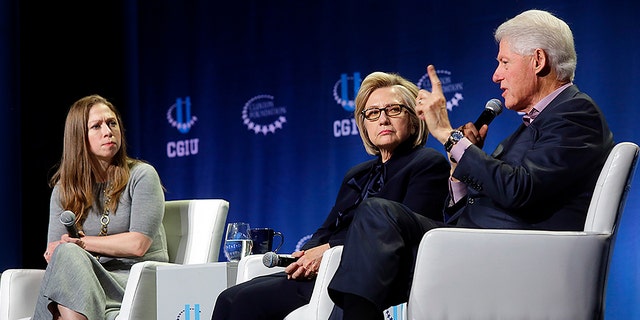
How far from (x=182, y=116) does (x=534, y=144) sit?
12.5ft

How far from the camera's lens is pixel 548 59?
244 cm

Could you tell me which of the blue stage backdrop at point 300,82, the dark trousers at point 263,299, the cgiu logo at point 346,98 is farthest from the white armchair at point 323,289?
the cgiu logo at point 346,98

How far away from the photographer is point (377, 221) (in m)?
2.21

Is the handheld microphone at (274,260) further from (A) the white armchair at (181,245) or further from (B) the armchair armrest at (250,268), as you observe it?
(A) the white armchair at (181,245)

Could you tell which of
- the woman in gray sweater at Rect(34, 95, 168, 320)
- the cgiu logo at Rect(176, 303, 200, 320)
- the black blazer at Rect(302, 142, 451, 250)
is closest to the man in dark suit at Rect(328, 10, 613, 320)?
the black blazer at Rect(302, 142, 451, 250)

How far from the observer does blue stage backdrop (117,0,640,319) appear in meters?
4.06

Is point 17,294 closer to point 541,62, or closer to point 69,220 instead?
point 69,220

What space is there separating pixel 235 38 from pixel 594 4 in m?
2.37

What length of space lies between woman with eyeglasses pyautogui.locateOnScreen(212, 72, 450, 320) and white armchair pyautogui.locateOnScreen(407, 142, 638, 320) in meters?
0.10

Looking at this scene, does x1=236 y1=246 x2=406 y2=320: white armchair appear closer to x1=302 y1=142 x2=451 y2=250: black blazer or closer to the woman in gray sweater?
x1=302 y1=142 x2=451 y2=250: black blazer

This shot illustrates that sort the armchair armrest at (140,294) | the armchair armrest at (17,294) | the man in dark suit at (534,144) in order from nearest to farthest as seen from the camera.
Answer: the man in dark suit at (534,144) → the armchair armrest at (140,294) → the armchair armrest at (17,294)

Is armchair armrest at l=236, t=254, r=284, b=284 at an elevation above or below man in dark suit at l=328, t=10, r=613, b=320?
below

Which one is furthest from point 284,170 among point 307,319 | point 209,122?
point 307,319

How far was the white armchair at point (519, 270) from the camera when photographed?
2.12m
